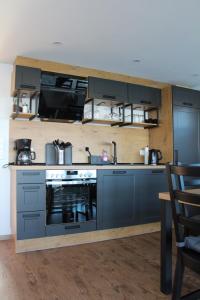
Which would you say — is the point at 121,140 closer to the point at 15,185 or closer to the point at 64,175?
the point at 64,175

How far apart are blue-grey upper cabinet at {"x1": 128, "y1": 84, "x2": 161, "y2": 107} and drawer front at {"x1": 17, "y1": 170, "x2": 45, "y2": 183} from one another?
5.93 ft

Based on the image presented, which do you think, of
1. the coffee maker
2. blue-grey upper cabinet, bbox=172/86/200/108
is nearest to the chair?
the coffee maker

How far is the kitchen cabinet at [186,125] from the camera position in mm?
4051

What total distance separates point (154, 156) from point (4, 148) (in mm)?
2252

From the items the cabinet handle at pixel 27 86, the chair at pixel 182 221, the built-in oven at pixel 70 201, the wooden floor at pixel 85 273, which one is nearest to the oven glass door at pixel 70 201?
the built-in oven at pixel 70 201

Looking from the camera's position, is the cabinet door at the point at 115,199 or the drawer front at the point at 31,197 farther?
the cabinet door at the point at 115,199

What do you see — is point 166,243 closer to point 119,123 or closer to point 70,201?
point 70,201

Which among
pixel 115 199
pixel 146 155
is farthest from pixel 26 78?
pixel 146 155

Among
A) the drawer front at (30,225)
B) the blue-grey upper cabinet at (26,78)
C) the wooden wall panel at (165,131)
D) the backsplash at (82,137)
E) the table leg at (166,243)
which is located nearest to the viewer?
the table leg at (166,243)

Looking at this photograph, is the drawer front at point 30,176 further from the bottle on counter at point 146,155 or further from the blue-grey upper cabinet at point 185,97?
the blue-grey upper cabinet at point 185,97

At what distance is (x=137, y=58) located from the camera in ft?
11.0

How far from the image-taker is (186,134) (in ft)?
13.6

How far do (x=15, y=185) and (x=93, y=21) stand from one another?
189 centimetres

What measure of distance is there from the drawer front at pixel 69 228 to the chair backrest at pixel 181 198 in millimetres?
1757
